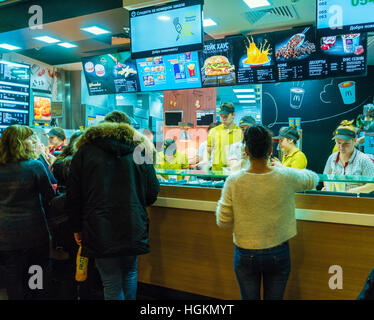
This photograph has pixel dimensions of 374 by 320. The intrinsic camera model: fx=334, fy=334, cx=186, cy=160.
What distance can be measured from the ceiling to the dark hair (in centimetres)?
290

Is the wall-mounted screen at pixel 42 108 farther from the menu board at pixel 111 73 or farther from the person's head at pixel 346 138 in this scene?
the person's head at pixel 346 138

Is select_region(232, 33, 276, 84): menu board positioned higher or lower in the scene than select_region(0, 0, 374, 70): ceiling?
lower

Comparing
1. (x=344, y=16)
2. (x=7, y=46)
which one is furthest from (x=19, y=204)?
(x=7, y=46)

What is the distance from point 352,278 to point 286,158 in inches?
79.9

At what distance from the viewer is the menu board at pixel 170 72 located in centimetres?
518

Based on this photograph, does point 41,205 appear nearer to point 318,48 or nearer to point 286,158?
point 286,158

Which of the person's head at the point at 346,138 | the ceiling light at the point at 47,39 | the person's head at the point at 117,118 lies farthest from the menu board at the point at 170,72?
the person's head at the point at 117,118

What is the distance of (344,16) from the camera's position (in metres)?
A: 3.45

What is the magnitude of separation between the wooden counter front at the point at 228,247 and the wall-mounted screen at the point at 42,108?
4960 millimetres

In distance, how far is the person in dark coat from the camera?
2.68m

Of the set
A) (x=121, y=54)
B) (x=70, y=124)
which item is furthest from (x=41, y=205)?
(x=70, y=124)

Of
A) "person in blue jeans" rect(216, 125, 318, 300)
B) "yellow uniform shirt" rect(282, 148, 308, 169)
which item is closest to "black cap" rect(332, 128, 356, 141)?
"yellow uniform shirt" rect(282, 148, 308, 169)

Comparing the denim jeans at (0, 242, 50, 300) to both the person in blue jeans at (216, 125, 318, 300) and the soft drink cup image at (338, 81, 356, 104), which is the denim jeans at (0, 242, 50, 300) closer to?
the person in blue jeans at (216, 125, 318, 300)

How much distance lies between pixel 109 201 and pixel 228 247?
48.2 inches
